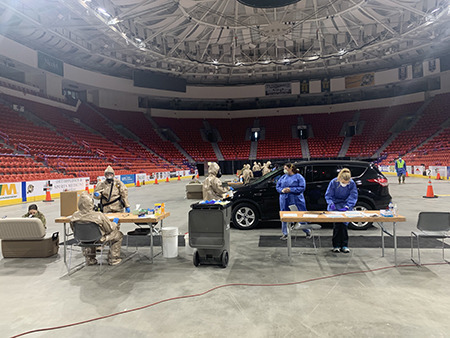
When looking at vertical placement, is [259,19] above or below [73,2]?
above

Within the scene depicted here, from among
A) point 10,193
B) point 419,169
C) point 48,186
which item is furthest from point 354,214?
point 419,169

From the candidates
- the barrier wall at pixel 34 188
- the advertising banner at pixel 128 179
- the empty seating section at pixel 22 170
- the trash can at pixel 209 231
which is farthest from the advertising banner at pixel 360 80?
the trash can at pixel 209 231

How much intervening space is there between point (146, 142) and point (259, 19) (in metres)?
19.7

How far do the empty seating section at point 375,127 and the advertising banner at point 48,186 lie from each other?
29.0m

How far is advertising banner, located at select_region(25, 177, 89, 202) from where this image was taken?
14.0 m

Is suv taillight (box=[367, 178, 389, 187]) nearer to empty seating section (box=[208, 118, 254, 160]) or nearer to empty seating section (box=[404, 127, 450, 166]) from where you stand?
empty seating section (box=[404, 127, 450, 166])

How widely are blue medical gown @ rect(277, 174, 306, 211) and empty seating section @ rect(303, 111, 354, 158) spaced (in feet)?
101

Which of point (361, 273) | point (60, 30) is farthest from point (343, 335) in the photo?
point (60, 30)

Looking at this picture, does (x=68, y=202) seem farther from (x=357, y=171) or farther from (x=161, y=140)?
(x=161, y=140)

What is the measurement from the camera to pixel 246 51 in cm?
3039

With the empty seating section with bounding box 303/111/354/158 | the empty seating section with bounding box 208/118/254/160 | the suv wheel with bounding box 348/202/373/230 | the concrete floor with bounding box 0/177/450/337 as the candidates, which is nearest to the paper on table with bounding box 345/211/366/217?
the concrete floor with bounding box 0/177/450/337

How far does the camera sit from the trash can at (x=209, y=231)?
482cm

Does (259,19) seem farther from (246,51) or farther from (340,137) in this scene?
(340,137)

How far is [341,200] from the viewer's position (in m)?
5.68
